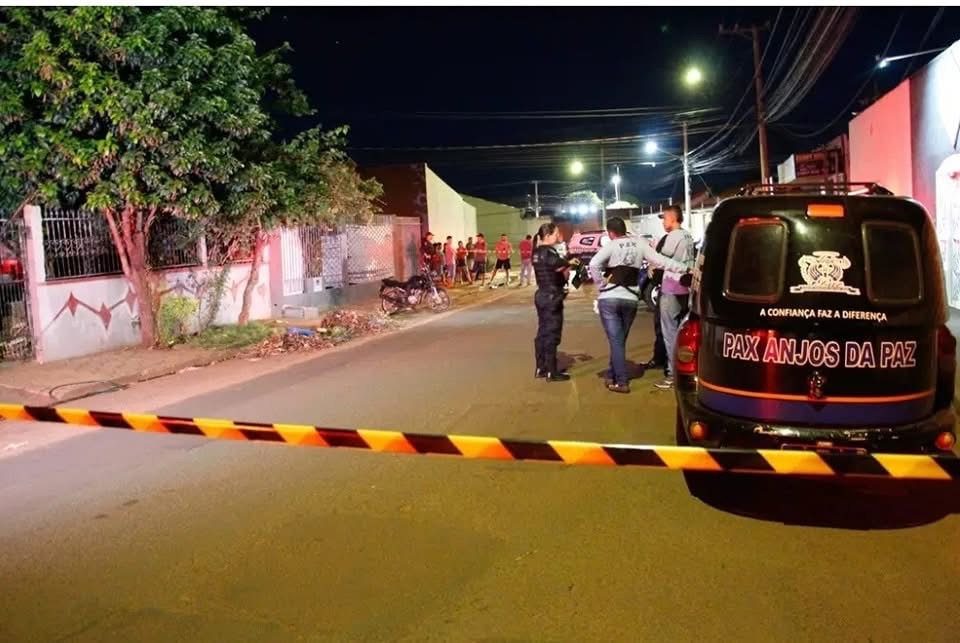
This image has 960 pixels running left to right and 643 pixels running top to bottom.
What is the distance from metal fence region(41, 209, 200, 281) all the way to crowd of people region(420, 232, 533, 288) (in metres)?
10.7

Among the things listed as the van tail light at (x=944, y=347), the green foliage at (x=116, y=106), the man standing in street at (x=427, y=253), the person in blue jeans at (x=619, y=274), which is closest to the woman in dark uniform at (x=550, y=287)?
the person in blue jeans at (x=619, y=274)

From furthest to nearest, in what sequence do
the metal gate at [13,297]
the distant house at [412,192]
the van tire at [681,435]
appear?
1. the distant house at [412,192]
2. the metal gate at [13,297]
3. the van tire at [681,435]

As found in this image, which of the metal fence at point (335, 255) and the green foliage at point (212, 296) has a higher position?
the metal fence at point (335, 255)

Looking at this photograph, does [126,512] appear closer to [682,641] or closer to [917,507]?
[682,641]

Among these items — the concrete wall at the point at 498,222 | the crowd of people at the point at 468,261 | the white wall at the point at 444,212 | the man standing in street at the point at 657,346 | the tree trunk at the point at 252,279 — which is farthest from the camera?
the concrete wall at the point at 498,222

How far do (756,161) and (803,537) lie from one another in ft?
183

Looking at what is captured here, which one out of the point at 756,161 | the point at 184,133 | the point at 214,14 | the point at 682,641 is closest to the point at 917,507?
the point at 682,641

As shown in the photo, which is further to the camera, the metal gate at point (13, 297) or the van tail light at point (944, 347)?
the metal gate at point (13, 297)

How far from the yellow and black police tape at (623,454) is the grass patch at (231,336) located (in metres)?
9.44

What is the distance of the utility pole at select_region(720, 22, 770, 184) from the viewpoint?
93.1ft

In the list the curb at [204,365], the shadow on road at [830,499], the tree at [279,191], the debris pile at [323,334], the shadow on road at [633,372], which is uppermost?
A: the tree at [279,191]

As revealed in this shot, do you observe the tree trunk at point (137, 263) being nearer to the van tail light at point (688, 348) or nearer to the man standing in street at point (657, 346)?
the man standing in street at point (657, 346)

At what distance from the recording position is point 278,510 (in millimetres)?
5391

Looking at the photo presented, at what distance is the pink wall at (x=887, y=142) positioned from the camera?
17.6 meters
